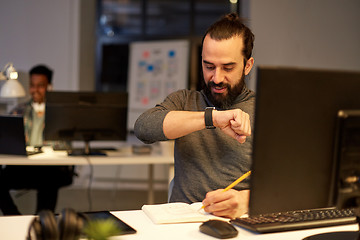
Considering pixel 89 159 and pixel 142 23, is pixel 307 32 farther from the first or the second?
pixel 89 159

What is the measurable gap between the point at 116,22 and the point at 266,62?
206 cm

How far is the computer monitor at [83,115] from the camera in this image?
3100mm

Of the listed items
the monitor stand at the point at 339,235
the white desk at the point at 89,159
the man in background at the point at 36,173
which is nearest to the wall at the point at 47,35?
the man in background at the point at 36,173

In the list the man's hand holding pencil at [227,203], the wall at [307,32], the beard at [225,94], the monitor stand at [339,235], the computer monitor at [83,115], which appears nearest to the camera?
the monitor stand at [339,235]

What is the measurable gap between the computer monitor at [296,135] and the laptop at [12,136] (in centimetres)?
229

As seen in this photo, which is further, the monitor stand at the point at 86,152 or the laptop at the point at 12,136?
the monitor stand at the point at 86,152

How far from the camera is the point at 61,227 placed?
82cm

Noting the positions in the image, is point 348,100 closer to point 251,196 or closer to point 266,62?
point 251,196

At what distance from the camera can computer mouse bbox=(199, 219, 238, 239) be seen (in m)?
1.11

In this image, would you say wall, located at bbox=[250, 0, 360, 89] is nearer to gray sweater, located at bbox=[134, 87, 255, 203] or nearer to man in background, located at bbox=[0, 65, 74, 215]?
man in background, located at bbox=[0, 65, 74, 215]

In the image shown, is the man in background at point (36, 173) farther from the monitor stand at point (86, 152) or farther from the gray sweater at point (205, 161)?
the gray sweater at point (205, 161)

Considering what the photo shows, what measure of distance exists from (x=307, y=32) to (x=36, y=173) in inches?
141

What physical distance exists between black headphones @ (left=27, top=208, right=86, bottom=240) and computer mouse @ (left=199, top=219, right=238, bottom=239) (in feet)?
1.34

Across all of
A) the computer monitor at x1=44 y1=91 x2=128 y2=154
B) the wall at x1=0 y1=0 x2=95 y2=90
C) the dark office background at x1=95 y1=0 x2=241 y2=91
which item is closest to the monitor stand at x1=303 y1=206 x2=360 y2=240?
the computer monitor at x1=44 y1=91 x2=128 y2=154
